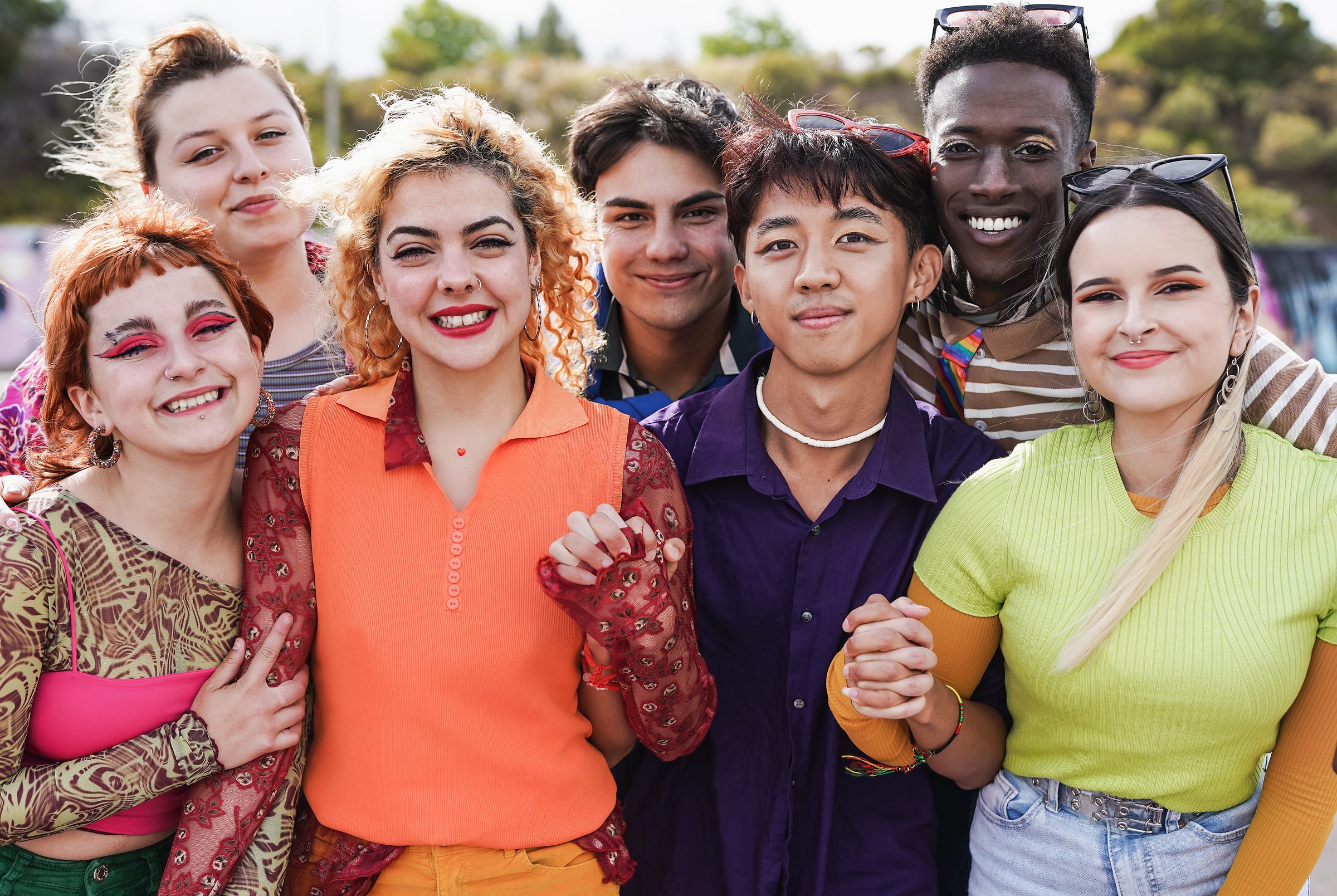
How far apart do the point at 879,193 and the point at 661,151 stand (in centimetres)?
104

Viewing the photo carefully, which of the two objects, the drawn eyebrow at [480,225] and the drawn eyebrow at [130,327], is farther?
the drawn eyebrow at [480,225]

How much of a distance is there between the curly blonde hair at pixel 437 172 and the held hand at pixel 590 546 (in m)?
0.76

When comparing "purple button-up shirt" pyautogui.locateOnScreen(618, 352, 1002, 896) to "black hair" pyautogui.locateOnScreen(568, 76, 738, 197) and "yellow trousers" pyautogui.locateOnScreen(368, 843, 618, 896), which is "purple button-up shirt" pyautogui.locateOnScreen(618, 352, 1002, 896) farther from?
"black hair" pyautogui.locateOnScreen(568, 76, 738, 197)

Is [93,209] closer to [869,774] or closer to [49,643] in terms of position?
[49,643]

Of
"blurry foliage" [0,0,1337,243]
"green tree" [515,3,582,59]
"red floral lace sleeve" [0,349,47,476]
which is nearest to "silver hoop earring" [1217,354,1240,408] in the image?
"red floral lace sleeve" [0,349,47,476]

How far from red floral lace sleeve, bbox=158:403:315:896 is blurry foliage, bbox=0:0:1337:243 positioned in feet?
72.0

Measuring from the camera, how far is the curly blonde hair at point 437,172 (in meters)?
2.36

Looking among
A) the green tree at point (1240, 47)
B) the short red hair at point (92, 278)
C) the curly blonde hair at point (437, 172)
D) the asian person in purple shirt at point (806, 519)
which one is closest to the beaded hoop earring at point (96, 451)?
the short red hair at point (92, 278)

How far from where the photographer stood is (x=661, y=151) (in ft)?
11.2

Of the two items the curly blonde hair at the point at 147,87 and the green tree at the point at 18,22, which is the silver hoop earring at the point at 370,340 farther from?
the green tree at the point at 18,22

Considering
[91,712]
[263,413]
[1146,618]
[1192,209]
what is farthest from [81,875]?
[1192,209]

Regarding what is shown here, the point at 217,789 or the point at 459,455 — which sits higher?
the point at 459,455

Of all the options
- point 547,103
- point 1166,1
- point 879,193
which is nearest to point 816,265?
point 879,193

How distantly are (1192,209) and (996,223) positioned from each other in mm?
740
